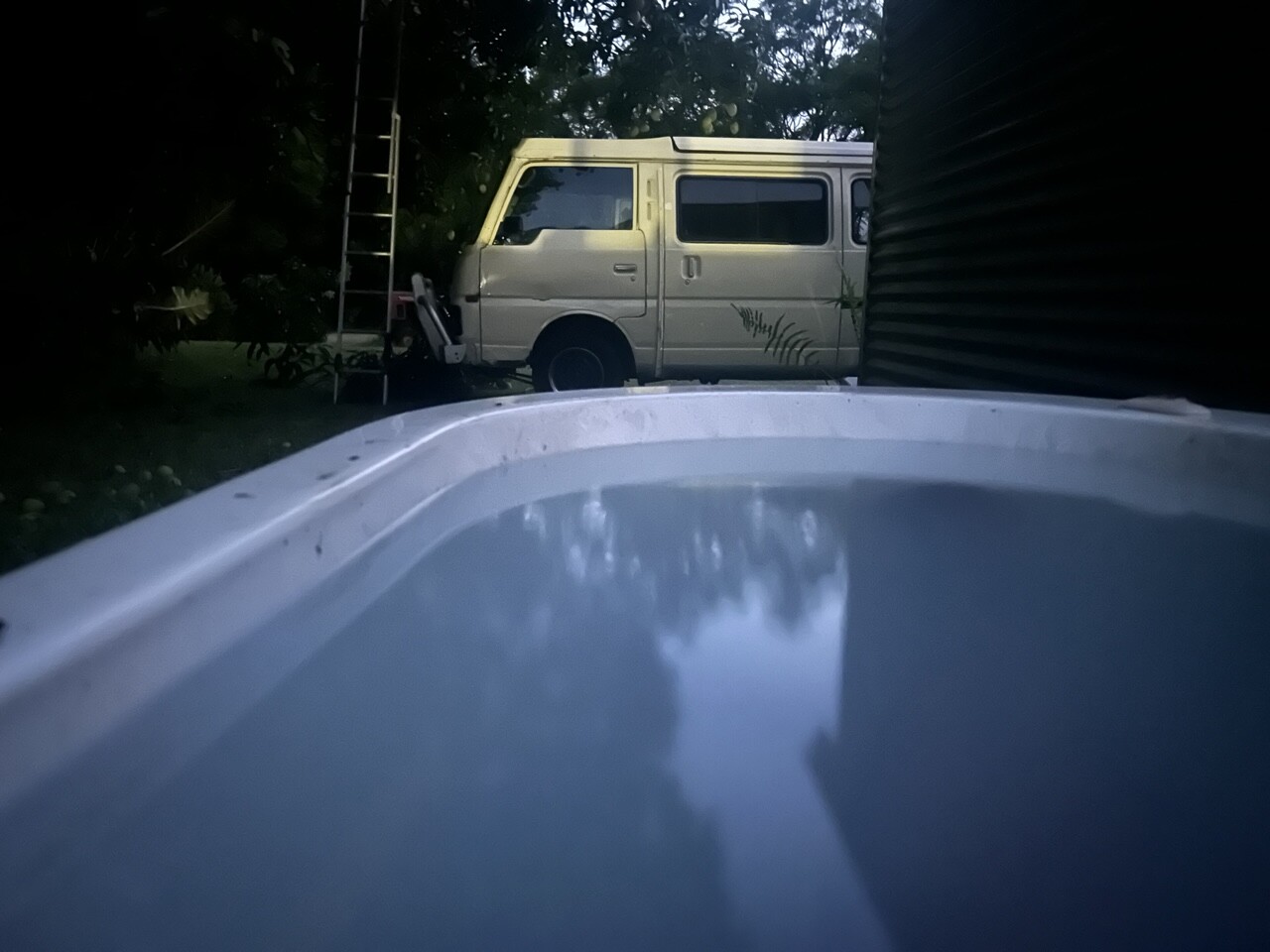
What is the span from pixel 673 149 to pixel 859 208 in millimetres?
1010

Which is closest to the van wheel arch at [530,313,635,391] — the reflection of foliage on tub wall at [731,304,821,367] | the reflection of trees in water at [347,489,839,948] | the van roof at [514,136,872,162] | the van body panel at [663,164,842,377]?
the van body panel at [663,164,842,377]

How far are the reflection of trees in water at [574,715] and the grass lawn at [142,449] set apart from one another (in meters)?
0.94

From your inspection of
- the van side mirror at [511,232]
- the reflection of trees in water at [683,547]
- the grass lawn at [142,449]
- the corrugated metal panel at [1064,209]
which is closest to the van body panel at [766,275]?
the van side mirror at [511,232]

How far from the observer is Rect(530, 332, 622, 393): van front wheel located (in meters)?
5.30

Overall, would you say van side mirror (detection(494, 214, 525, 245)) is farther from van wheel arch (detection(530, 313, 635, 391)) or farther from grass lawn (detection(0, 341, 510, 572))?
grass lawn (detection(0, 341, 510, 572))

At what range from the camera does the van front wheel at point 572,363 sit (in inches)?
209

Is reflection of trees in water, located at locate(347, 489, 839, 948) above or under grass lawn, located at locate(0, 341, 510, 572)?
under

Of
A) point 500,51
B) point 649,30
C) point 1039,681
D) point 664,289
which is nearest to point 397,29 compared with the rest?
point 500,51

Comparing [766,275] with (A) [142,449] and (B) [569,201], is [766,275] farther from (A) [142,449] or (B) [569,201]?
(A) [142,449]

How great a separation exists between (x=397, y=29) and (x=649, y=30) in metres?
1.25

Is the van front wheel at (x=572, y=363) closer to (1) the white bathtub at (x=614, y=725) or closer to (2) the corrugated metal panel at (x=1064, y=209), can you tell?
(2) the corrugated metal panel at (x=1064, y=209)

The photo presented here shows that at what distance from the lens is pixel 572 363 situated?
5332 millimetres

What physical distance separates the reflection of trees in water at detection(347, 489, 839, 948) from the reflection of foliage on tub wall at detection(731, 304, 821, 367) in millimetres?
3414

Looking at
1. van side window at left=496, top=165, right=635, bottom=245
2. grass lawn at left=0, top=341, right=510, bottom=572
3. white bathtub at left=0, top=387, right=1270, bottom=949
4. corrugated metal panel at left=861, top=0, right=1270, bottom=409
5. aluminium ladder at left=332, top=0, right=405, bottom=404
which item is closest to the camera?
white bathtub at left=0, top=387, right=1270, bottom=949
